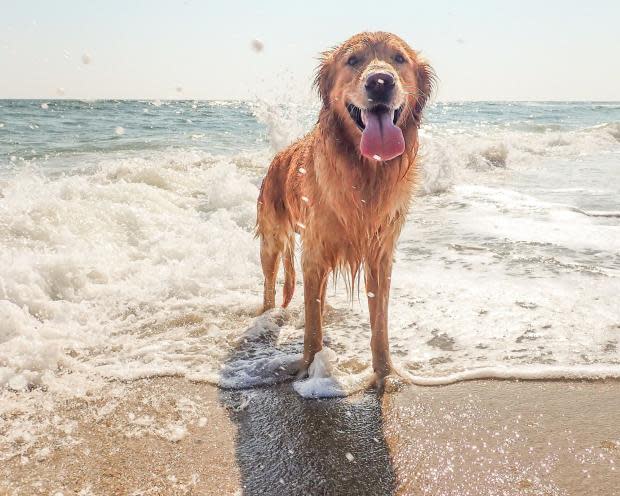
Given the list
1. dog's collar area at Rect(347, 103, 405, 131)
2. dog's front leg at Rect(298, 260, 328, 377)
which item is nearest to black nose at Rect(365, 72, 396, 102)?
dog's collar area at Rect(347, 103, 405, 131)

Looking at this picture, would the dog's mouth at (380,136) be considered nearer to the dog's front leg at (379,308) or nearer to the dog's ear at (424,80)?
the dog's ear at (424,80)

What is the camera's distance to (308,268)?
8.99ft

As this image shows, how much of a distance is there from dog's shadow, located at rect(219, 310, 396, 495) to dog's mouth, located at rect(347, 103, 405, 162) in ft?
3.84

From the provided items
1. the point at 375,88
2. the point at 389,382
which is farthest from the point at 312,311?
the point at 375,88

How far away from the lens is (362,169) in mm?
2441

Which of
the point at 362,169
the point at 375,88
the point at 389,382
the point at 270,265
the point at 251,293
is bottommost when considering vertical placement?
the point at 251,293

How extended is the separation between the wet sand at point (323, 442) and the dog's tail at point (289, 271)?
122 centimetres

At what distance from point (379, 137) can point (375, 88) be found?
8.3 inches

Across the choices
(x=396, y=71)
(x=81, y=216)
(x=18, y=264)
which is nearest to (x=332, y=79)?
(x=396, y=71)

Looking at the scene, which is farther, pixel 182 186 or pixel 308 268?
pixel 182 186

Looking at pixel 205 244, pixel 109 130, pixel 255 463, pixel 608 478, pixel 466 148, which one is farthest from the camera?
pixel 109 130

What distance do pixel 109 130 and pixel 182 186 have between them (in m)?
11.2

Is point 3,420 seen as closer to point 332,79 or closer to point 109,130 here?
point 332,79

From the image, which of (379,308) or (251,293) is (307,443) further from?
(251,293)
